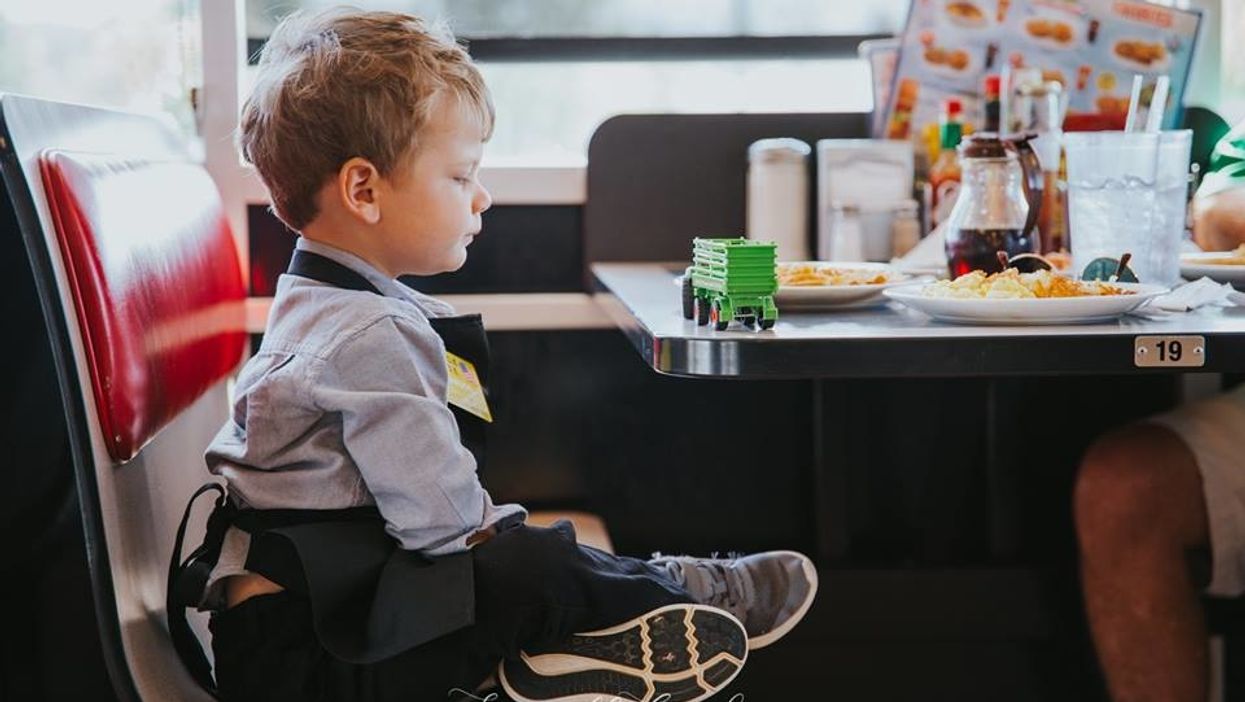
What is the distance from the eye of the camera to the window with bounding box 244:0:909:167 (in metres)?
2.68

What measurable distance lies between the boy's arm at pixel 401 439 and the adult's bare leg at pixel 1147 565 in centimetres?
114

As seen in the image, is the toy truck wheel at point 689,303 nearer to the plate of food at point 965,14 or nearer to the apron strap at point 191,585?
the apron strap at point 191,585

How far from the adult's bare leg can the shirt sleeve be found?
3.75 ft

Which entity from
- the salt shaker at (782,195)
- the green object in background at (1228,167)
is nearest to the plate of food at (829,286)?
the green object in background at (1228,167)

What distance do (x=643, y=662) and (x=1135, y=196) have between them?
0.76m

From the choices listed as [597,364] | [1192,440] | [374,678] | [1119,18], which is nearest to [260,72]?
[374,678]

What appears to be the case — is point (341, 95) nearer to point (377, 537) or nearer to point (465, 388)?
point (465, 388)

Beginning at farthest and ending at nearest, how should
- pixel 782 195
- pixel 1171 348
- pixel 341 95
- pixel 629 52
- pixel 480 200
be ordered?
pixel 629 52
pixel 782 195
pixel 480 200
pixel 341 95
pixel 1171 348

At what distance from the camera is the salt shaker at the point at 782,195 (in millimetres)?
2424

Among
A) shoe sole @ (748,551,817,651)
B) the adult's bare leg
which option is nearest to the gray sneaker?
shoe sole @ (748,551,817,651)

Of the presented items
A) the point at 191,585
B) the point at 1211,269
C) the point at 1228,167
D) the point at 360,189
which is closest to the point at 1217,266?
the point at 1211,269

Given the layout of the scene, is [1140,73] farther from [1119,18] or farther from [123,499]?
[123,499]

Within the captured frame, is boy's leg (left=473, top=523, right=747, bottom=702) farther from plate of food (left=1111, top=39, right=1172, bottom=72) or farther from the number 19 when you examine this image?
plate of food (left=1111, top=39, right=1172, bottom=72)

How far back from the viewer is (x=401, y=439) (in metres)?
1.32
